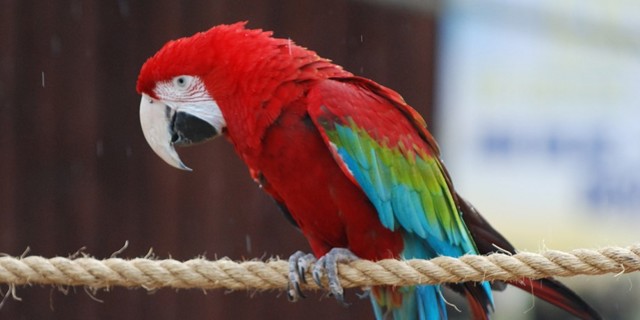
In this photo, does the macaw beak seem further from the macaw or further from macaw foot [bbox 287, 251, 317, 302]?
macaw foot [bbox 287, 251, 317, 302]

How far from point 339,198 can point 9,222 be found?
2.49 m

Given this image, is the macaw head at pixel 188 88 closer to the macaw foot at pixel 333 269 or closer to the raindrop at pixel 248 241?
the macaw foot at pixel 333 269

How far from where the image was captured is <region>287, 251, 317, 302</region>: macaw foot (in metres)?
2.26

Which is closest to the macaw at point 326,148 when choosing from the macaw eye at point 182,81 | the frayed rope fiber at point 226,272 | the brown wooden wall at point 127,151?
the macaw eye at point 182,81

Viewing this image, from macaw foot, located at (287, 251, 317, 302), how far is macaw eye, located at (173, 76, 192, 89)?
546mm

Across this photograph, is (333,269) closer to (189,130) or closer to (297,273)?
(297,273)

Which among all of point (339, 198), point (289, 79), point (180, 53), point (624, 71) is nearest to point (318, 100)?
point (289, 79)

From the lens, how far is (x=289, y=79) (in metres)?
2.38

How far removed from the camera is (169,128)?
8.43 ft

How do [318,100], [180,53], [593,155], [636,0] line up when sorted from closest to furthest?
[318,100]
[180,53]
[593,155]
[636,0]

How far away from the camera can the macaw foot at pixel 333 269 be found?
2197 millimetres

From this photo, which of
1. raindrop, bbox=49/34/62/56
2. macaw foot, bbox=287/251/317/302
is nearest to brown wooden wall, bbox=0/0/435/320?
raindrop, bbox=49/34/62/56

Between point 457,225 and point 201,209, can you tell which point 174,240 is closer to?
point 201,209

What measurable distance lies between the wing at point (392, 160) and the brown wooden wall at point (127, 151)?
2182 millimetres
